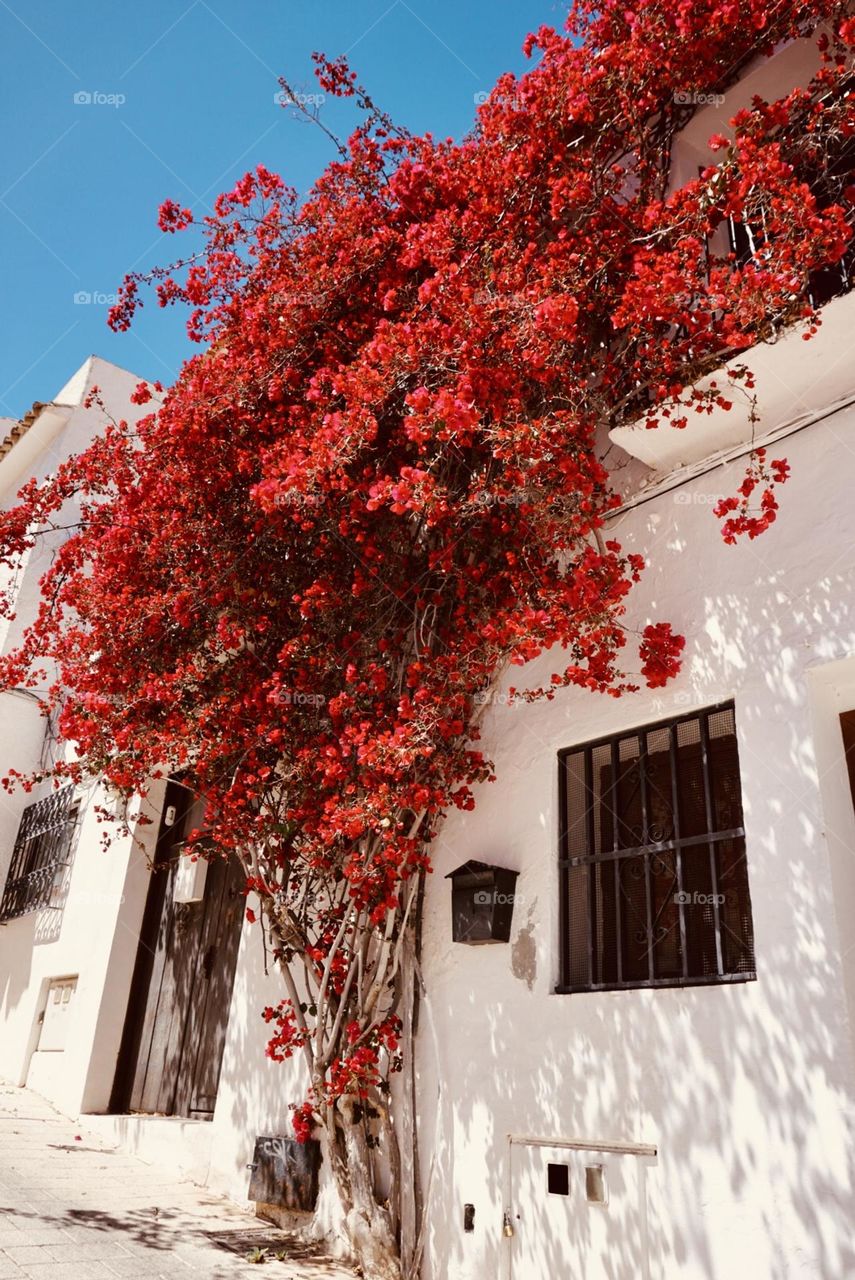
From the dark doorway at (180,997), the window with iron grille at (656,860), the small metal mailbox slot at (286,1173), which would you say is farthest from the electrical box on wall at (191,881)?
the window with iron grille at (656,860)

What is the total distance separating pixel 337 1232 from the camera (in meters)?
4.39

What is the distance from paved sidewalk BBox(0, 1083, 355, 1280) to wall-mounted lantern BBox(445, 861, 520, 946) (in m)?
1.63

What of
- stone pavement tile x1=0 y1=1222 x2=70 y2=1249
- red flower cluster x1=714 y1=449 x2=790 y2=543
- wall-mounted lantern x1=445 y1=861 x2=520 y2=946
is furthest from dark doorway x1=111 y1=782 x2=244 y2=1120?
red flower cluster x1=714 y1=449 x2=790 y2=543

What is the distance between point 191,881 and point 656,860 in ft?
14.4

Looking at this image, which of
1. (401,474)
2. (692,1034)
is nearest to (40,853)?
(401,474)

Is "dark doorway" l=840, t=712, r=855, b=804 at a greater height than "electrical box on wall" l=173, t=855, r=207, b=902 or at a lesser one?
greater

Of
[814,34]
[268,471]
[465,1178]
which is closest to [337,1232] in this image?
[465,1178]

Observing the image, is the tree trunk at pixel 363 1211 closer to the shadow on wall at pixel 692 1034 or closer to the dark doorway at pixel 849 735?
the shadow on wall at pixel 692 1034

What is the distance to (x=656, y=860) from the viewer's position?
3.98 m

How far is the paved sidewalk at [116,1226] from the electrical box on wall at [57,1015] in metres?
1.58

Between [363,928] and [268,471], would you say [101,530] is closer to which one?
[268,471]

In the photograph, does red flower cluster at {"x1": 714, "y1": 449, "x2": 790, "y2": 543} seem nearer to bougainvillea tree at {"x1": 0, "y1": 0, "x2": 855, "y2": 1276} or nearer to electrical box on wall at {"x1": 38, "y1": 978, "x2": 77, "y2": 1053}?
bougainvillea tree at {"x1": 0, "y1": 0, "x2": 855, "y2": 1276}

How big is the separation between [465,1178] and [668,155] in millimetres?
5400

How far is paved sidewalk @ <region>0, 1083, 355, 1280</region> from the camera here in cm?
376
